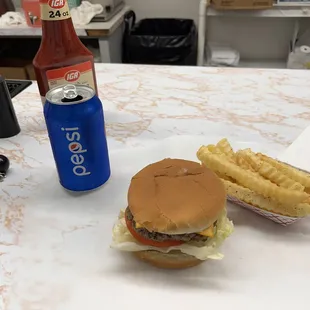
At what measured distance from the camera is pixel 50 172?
82 cm

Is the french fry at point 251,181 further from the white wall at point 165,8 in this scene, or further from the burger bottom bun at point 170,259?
the white wall at point 165,8

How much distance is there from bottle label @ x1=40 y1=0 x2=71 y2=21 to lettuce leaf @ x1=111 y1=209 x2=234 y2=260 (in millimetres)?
430

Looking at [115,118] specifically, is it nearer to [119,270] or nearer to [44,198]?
[44,198]

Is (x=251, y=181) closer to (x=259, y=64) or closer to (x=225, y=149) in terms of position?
(x=225, y=149)

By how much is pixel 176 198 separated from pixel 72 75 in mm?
403

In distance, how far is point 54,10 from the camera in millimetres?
728

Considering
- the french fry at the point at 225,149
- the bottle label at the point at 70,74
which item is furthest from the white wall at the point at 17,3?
the french fry at the point at 225,149

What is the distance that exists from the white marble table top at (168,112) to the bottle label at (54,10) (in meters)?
0.31

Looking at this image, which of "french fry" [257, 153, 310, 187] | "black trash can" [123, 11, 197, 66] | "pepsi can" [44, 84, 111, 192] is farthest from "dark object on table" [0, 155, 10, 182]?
"black trash can" [123, 11, 197, 66]

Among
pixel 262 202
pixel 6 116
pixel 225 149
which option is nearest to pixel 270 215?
pixel 262 202

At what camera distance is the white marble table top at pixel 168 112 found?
2.61ft

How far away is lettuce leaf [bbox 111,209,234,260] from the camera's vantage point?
0.55m

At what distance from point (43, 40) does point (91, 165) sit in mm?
293

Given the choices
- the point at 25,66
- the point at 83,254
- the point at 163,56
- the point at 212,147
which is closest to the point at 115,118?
the point at 212,147
